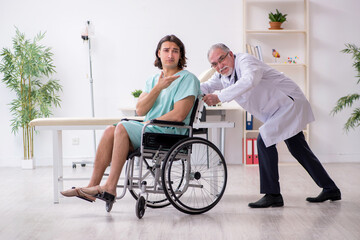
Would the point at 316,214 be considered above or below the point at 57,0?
below

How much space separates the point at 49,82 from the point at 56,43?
1.55 ft

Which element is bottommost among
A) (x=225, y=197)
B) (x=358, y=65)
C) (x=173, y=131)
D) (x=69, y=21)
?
(x=225, y=197)

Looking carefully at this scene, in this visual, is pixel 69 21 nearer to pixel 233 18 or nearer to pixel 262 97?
pixel 233 18

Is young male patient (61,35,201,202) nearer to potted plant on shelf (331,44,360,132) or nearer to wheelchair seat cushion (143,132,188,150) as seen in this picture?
wheelchair seat cushion (143,132,188,150)

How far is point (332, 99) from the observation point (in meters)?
5.67

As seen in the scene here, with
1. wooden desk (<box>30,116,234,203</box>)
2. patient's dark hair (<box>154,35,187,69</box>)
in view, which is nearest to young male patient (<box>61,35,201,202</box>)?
patient's dark hair (<box>154,35,187,69</box>)

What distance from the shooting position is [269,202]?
122 inches

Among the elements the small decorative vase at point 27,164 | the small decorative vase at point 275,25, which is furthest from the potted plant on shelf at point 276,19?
the small decorative vase at point 27,164

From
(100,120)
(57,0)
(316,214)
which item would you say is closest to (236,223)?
(316,214)

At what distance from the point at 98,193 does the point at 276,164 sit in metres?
1.11

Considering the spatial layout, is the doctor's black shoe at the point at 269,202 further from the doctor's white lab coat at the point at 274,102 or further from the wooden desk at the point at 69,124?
the wooden desk at the point at 69,124

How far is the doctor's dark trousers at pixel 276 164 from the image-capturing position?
122 inches

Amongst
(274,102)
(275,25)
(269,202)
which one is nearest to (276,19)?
(275,25)

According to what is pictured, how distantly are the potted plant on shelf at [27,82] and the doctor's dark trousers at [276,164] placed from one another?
2.93 metres
